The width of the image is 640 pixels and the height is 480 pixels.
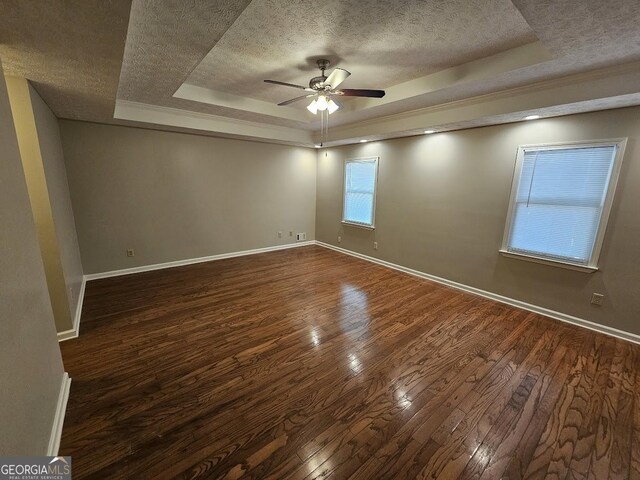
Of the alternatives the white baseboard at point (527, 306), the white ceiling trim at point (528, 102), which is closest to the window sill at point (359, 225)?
the white baseboard at point (527, 306)

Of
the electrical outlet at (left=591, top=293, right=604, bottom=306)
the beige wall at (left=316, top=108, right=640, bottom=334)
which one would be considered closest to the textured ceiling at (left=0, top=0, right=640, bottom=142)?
the beige wall at (left=316, top=108, right=640, bottom=334)

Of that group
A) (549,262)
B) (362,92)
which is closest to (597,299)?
(549,262)

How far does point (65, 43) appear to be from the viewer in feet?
5.06

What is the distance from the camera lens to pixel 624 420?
1.78m

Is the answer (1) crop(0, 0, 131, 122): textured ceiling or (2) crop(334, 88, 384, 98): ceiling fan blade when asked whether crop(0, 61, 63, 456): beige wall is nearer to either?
(1) crop(0, 0, 131, 122): textured ceiling

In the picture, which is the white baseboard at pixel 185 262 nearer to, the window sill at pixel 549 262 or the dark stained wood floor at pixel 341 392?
the dark stained wood floor at pixel 341 392

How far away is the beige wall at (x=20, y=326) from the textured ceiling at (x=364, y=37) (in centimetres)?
171

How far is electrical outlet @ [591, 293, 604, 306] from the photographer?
2852 mm

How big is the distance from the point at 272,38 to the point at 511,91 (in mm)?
2533

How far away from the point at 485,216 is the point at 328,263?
2.70 meters

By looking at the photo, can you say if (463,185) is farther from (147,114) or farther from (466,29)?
Answer: (147,114)

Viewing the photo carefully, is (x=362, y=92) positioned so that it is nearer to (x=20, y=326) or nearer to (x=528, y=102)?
(x=528, y=102)

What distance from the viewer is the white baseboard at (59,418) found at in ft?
4.71

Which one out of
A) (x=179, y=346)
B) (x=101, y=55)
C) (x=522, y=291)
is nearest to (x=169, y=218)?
(x=179, y=346)
